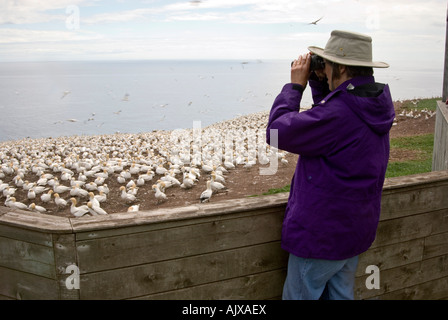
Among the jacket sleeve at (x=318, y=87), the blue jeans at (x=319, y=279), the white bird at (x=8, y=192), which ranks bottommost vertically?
the white bird at (x=8, y=192)

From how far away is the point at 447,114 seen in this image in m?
6.41

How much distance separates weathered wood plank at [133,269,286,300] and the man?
13.3 inches

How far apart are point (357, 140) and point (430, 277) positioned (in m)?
2.21

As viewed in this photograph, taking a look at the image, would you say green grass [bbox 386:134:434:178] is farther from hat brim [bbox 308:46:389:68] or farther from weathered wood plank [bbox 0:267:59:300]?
weathered wood plank [bbox 0:267:59:300]

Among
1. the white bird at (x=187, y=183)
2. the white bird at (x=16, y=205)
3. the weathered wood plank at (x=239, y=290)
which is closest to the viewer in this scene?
the weathered wood plank at (x=239, y=290)

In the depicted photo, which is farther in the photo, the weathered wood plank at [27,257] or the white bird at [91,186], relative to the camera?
the white bird at [91,186]

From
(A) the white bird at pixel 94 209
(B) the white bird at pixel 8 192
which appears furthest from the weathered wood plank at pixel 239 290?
(B) the white bird at pixel 8 192

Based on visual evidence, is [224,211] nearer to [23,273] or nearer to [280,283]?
[280,283]

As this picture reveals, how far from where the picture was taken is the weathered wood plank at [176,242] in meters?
2.44

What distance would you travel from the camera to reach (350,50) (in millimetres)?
2459

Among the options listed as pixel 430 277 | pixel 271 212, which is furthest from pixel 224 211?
pixel 430 277

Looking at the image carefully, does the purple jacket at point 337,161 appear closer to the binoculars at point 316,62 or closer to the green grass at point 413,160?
the binoculars at point 316,62

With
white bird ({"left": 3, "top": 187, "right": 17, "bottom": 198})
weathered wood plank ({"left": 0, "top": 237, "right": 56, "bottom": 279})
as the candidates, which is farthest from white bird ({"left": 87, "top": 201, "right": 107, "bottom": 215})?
weathered wood plank ({"left": 0, "top": 237, "right": 56, "bottom": 279})

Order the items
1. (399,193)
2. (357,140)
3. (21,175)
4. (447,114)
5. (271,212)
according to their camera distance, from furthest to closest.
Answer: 1. (21,175)
2. (447,114)
3. (399,193)
4. (271,212)
5. (357,140)
